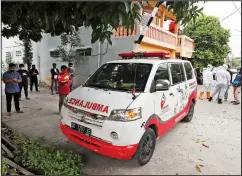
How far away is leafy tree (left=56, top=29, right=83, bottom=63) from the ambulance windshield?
629 centimetres

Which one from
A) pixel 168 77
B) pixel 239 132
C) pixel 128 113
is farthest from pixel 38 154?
pixel 239 132

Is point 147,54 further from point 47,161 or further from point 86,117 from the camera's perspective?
point 47,161

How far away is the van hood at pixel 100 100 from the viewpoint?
9.22 feet

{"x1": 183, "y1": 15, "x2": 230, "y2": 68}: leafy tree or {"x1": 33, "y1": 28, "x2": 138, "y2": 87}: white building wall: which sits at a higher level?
{"x1": 183, "y1": 15, "x2": 230, "y2": 68}: leafy tree

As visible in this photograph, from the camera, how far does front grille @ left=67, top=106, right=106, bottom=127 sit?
110 inches

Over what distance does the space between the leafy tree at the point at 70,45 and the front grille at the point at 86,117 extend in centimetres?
714

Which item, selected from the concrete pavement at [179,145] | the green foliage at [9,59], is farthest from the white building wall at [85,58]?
the concrete pavement at [179,145]

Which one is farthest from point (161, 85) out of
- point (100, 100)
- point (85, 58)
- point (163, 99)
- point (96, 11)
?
point (85, 58)

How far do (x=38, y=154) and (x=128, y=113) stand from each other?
4.79ft

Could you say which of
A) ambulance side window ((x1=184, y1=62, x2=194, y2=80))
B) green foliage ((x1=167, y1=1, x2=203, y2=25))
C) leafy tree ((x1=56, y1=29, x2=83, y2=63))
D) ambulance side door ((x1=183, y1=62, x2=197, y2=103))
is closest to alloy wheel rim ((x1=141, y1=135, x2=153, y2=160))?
green foliage ((x1=167, y1=1, x2=203, y2=25))

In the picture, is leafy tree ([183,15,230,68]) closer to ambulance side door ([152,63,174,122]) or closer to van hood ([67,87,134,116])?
ambulance side door ([152,63,174,122])

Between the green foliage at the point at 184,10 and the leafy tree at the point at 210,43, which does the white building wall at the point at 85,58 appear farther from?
the leafy tree at the point at 210,43

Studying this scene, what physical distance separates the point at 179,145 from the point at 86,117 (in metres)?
2.11

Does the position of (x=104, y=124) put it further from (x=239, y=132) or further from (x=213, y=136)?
(x=239, y=132)
